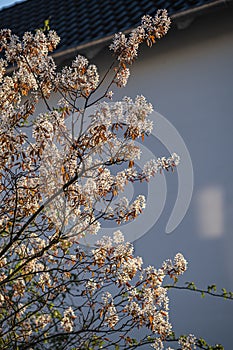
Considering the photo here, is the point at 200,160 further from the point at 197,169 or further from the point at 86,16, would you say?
the point at 86,16

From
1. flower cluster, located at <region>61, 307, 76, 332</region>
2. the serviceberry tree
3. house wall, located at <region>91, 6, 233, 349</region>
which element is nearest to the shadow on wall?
house wall, located at <region>91, 6, 233, 349</region>

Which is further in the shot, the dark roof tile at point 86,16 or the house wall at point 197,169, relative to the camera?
the dark roof tile at point 86,16

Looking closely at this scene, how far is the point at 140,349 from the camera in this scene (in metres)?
4.39

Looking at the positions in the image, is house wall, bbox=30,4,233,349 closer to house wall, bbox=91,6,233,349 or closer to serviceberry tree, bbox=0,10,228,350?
house wall, bbox=91,6,233,349

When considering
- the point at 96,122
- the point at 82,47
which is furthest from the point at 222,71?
the point at 96,122

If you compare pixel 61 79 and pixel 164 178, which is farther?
pixel 164 178

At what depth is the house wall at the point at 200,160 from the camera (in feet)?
14.0

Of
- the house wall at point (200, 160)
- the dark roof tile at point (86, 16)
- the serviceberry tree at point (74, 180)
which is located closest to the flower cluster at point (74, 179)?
the serviceberry tree at point (74, 180)

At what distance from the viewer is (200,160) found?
445 centimetres

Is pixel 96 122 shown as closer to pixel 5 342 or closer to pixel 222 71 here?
pixel 5 342

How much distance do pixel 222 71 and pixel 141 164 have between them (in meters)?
0.86

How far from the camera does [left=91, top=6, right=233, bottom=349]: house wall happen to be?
4266mm

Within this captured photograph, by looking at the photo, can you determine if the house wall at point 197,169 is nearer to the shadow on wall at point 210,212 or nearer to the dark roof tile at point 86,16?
the shadow on wall at point 210,212

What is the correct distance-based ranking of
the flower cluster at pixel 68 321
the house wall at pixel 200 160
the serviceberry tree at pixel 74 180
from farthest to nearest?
the house wall at pixel 200 160 < the flower cluster at pixel 68 321 < the serviceberry tree at pixel 74 180
